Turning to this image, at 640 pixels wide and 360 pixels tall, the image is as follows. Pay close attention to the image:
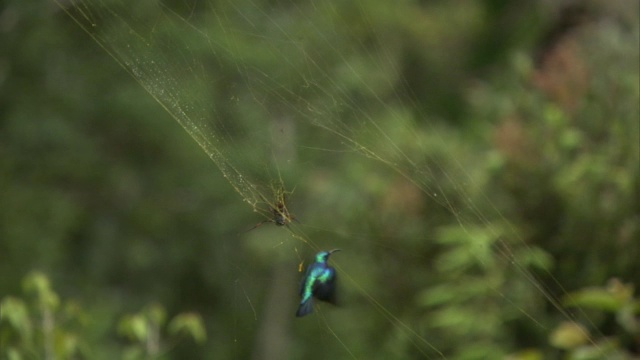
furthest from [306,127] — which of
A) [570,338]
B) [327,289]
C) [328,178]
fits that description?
[327,289]

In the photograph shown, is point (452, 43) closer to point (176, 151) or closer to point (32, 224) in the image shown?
point (176, 151)

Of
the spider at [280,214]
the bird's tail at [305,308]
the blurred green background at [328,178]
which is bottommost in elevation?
the blurred green background at [328,178]

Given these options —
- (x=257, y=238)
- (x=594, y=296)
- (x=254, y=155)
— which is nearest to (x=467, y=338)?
(x=594, y=296)

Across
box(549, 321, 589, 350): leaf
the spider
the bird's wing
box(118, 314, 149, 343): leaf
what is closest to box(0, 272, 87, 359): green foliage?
box(118, 314, 149, 343): leaf

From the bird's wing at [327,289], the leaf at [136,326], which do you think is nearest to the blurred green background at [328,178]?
the leaf at [136,326]

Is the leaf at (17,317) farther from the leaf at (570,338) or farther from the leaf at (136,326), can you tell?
the leaf at (570,338)
